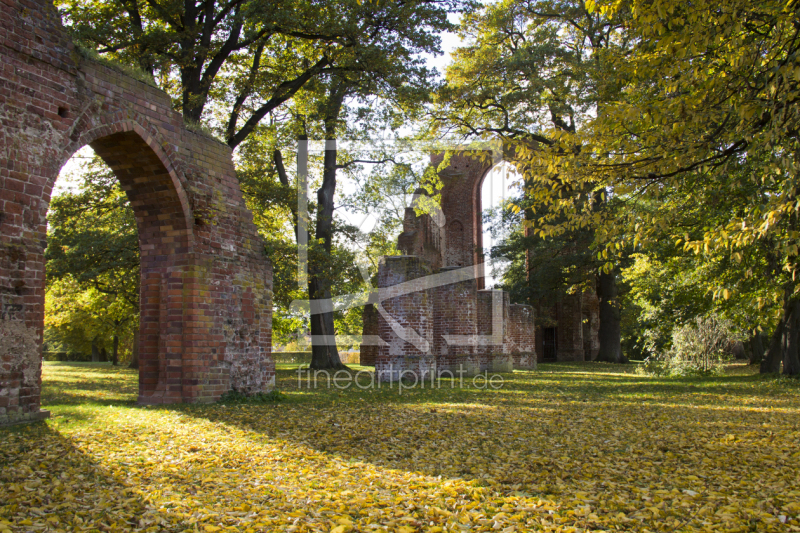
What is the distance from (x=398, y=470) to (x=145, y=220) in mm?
6270

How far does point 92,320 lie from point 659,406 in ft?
89.3

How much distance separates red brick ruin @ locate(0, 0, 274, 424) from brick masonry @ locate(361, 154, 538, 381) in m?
4.50

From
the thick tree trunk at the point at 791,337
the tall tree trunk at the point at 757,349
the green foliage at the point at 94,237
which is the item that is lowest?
the tall tree trunk at the point at 757,349

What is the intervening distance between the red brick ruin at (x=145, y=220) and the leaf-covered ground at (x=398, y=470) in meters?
0.79

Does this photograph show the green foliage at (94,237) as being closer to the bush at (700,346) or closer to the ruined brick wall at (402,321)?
the ruined brick wall at (402,321)

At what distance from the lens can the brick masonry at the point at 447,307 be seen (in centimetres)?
1350

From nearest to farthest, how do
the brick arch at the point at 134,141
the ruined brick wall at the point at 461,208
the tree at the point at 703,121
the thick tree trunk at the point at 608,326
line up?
the tree at the point at 703,121, the brick arch at the point at 134,141, the thick tree trunk at the point at 608,326, the ruined brick wall at the point at 461,208

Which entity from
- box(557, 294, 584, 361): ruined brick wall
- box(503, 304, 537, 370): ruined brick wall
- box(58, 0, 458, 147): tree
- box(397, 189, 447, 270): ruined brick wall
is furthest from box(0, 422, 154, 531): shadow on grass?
box(557, 294, 584, 361): ruined brick wall

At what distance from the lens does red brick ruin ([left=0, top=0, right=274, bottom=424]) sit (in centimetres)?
590

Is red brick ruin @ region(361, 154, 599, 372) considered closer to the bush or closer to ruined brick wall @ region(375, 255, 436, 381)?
ruined brick wall @ region(375, 255, 436, 381)

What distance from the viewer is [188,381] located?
326 inches

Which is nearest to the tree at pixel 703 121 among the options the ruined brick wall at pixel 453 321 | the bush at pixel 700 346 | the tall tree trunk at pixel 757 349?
the ruined brick wall at pixel 453 321

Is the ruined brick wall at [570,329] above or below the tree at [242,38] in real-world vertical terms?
below

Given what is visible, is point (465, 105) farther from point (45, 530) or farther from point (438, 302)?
point (45, 530)
